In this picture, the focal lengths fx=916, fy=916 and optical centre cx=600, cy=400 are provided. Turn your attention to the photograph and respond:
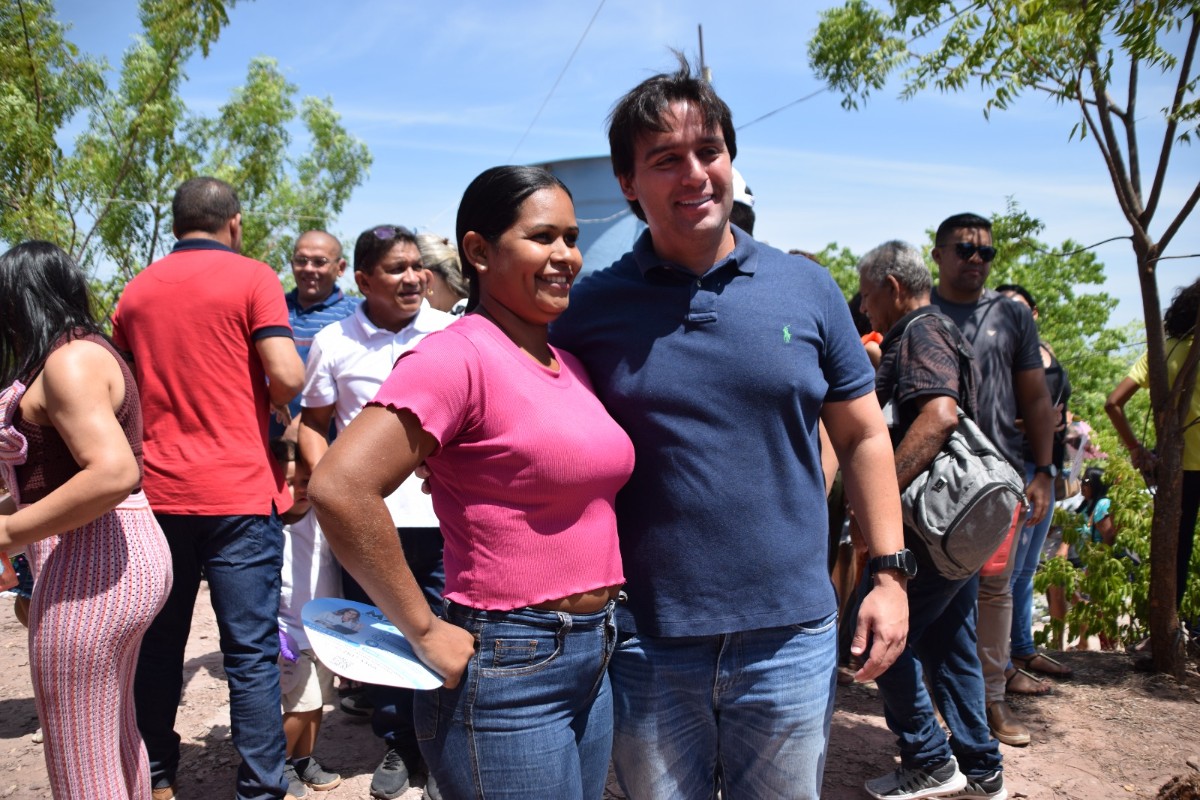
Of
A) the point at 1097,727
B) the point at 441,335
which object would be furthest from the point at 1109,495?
the point at 441,335

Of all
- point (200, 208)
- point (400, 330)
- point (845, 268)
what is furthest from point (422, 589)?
point (845, 268)

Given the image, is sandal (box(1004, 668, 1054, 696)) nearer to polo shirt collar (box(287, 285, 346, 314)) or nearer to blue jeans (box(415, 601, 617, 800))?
blue jeans (box(415, 601, 617, 800))

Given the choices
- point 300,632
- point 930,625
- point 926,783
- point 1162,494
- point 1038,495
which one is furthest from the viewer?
point 1162,494

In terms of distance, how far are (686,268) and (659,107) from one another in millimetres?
354

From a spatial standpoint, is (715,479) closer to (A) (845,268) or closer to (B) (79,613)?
(B) (79,613)

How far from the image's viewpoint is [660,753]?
2.00 m

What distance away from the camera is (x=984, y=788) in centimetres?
337

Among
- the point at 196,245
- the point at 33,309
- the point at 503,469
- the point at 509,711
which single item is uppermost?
the point at 196,245

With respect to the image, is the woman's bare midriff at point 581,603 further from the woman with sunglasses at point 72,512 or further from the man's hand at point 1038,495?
the man's hand at point 1038,495

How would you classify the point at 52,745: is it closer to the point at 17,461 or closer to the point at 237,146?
the point at 17,461

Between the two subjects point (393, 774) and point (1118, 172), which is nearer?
point (393, 774)

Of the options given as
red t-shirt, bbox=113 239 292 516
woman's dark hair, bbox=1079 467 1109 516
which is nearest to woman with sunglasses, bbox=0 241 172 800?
red t-shirt, bbox=113 239 292 516

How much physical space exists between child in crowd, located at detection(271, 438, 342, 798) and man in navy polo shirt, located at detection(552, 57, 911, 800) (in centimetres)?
190

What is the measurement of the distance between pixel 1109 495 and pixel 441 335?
4.73 m
